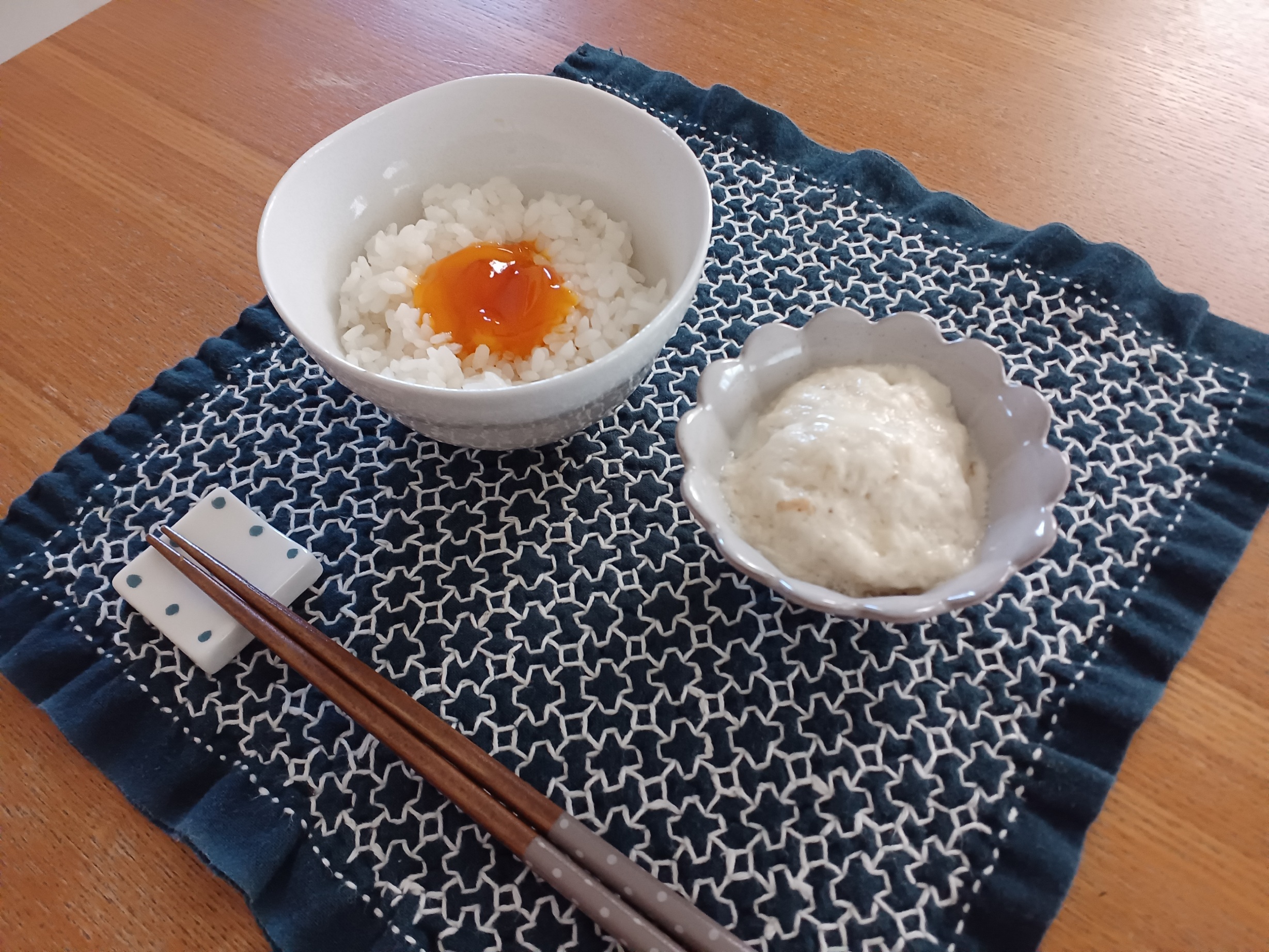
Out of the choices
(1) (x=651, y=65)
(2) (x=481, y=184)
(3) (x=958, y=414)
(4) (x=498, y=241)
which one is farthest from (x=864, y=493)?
(1) (x=651, y=65)

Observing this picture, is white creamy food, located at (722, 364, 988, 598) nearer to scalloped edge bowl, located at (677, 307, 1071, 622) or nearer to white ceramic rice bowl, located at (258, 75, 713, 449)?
scalloped edge bowl, located at (677, 307, 1071, 622)

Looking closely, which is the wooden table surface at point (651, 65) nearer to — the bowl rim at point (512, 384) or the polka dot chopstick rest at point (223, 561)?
the polka dot chopstick rest at point (223, 561)

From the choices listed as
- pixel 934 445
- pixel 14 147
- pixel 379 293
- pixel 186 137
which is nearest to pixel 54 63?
pixel 14 147

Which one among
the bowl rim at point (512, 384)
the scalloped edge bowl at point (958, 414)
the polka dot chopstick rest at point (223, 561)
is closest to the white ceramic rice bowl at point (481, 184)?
the bowl rim at point (512, 384)

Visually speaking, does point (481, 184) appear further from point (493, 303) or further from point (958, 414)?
point (958, 414)

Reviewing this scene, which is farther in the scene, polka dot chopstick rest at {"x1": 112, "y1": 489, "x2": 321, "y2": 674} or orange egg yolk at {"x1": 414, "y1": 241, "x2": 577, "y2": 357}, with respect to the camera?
orange egg yolk at {"x1": 414, "y1": 241, "x2": 577, "y2": 357}

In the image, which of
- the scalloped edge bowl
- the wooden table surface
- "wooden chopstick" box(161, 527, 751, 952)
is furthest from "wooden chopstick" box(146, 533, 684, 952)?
the scalloped edge bowl

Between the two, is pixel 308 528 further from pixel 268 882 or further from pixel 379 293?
pixel 268 882
